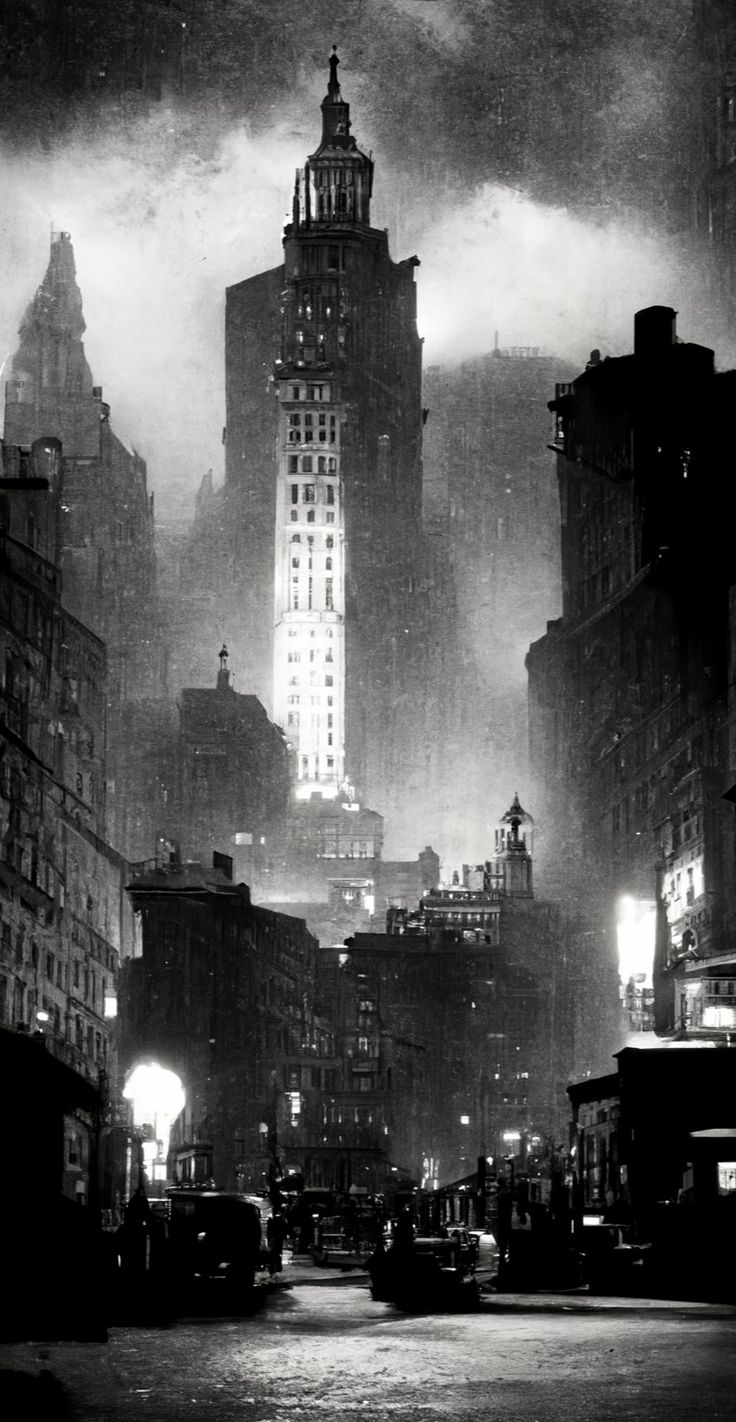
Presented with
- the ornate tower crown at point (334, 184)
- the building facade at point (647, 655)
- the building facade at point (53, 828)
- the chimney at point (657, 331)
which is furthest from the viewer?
the ornate tower crown at point (334, 184)

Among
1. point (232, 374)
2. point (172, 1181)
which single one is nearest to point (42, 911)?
point (172, 1181)

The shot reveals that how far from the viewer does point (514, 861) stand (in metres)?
128

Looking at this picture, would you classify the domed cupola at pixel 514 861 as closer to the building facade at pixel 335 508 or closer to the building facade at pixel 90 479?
the building facade at pixel 335 508

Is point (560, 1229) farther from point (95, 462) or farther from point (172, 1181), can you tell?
point (95, 462)

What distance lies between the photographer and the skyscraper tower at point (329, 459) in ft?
534

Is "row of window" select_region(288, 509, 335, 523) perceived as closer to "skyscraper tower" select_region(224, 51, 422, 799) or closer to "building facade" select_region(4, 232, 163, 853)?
"skyscraper tower" select_region(224, 51, 422, 799)

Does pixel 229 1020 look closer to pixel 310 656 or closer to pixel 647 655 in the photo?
pixel 647 655

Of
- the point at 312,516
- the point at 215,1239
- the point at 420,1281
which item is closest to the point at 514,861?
the point at 312,516

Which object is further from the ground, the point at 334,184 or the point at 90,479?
the point at 334,184

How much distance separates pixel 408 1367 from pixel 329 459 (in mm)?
149501

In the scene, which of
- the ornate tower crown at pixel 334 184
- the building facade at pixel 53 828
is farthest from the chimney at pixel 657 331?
the ornate tower crown at pixel 334 184

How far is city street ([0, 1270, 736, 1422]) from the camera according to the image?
585 inches

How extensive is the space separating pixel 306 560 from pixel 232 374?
22083 millimetres

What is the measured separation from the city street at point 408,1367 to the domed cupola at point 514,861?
101793 millimetres
